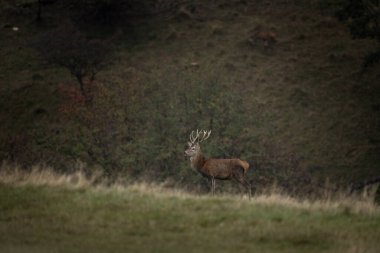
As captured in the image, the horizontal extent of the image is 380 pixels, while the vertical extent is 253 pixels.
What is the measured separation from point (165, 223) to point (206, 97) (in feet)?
66.4

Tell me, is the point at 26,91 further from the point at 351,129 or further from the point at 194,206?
the point at 194,206

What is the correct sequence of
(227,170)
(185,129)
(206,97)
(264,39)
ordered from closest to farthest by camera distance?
1. (227,170)
2. (185,129)
3. (206,97)
4. (264,39)

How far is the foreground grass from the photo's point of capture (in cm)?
1248

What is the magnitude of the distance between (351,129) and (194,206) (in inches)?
962

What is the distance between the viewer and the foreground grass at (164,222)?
1248 centimetres

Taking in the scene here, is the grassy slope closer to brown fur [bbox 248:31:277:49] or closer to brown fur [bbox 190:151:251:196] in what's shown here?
brown fur [bbox 190:151:251:196]

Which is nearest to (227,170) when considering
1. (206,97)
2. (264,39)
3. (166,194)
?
(166,194)

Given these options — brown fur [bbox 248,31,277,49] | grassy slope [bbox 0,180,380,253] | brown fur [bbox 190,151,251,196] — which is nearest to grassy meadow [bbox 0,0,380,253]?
grassy slope [bbox 0,180,380,253]

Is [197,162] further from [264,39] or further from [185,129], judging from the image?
[264,39]

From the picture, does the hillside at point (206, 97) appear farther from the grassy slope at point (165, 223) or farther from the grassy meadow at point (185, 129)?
the grassy slope at point (165, 223)

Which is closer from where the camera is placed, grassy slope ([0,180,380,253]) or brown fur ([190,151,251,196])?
grassy slope ([0,180,380,253])

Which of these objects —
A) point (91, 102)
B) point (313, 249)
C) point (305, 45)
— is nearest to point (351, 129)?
point (305, 45)

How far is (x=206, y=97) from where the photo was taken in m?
33.7

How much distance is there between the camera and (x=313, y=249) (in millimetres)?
12469
